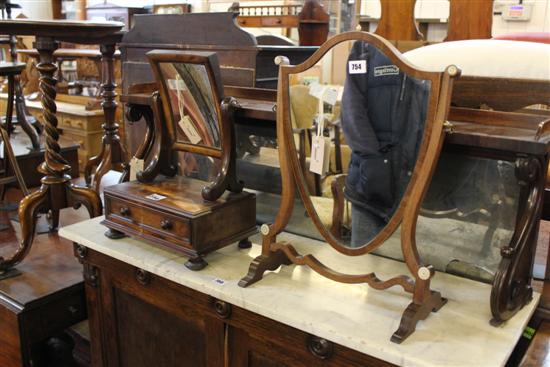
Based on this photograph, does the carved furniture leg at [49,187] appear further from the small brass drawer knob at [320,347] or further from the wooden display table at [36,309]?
the small brass drawer knob at [320,347]

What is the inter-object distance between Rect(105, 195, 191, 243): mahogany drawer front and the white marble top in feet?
0.26

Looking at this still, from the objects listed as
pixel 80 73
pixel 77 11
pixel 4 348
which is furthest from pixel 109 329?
pixel 77 11

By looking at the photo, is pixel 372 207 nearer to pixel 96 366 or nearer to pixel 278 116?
pixel 278 116

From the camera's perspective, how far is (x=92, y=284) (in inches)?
69.4

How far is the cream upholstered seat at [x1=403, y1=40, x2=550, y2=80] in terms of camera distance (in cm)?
122

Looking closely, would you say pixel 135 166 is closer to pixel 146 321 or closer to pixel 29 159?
pixel 146 321

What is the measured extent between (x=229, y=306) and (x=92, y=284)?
2.06 ft

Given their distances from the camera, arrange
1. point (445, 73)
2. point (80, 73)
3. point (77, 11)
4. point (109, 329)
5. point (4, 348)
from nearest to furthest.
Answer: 1. point (445, 73)
2. point (109, 329)
3. point (4, 348)
4. point (80, 73)
5. point (77, 11)

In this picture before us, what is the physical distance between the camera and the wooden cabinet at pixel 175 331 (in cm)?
127

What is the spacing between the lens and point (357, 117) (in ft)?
4.14

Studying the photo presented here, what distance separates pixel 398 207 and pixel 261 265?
403 millimetres

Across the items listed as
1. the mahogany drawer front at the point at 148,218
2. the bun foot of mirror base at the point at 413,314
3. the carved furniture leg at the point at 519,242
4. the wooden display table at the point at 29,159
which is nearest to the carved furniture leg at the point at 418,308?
the bun foot of mirror base at the point at 413,314

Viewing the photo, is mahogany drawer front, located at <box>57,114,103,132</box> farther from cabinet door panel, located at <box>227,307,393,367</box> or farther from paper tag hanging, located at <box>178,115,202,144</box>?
cabinet door panel, located at <box>227,307,393,367</box>

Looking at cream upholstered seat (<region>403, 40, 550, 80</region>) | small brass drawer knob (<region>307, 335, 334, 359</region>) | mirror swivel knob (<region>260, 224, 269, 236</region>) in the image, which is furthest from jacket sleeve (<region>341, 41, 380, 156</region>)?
small brass drawer knob (<region>307, 335, 334, 359</region>)
